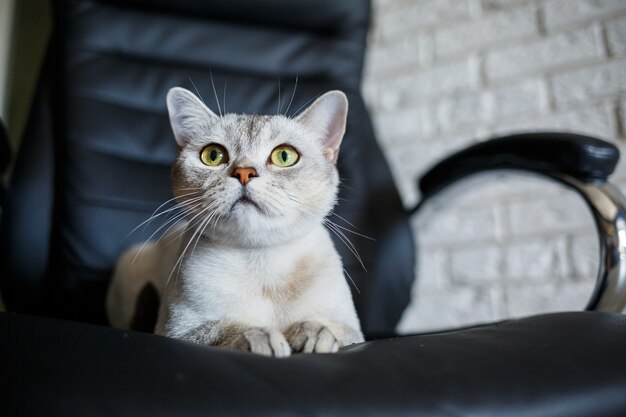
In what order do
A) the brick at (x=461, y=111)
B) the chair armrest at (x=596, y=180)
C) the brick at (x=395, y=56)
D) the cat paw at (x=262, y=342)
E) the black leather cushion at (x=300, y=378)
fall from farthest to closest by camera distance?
1. the brick at (x=395, y=56)
2. the brick at (x=461, y=111)
3. the chair armrest at (x=596, y=180)
4. the cat paw at (x=262, y=342)
5. the black leather cushion at (x=300, y=378)

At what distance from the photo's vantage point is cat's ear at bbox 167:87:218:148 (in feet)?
2.37

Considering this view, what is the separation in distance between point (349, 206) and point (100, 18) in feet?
2.13

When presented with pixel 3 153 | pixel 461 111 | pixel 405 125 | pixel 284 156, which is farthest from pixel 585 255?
pixel 3 153

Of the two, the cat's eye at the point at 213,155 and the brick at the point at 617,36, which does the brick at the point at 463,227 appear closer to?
the brick at the point at 617,36

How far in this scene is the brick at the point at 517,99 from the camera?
1392 mm

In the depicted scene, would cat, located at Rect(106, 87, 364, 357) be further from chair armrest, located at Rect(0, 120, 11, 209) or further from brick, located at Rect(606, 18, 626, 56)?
brick, located at Rect(606, 18, 626, 56)

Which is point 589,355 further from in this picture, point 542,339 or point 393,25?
point 393,25

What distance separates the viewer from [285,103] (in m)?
1.14

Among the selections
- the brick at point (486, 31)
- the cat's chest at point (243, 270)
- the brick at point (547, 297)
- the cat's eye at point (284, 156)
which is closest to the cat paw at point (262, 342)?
the cat's chest at point (243, 270)

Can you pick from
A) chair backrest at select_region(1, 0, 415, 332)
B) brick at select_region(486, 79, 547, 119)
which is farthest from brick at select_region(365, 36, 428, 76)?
chair backrest at select_region(1, 0, 415, 332)

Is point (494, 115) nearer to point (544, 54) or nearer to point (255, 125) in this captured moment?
point (544, 54)

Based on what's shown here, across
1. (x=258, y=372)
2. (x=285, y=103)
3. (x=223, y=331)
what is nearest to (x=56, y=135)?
(x=285, y=103)

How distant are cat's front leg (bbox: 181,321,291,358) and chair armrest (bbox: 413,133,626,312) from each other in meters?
0.52

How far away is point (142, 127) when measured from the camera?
1.17 m
